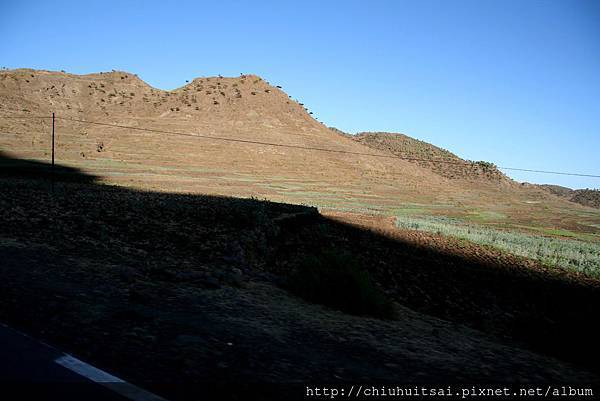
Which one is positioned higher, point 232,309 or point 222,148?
point 222,148

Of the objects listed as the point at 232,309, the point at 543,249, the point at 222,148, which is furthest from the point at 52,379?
the point at 222,148

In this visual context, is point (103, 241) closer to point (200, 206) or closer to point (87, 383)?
point (87, 383)

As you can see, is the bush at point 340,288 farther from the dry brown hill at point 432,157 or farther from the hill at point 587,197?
the hill at point 587,197

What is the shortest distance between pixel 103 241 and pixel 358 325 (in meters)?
7.44

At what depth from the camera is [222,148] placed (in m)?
57.4

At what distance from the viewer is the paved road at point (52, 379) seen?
3.29 metres

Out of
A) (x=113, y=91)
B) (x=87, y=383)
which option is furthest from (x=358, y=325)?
(x=113, y=91)

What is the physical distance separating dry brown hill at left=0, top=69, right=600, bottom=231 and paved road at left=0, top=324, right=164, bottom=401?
31343 mm

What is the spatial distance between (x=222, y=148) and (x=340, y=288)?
166 feet

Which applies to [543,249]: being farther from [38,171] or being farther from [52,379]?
[38,171]

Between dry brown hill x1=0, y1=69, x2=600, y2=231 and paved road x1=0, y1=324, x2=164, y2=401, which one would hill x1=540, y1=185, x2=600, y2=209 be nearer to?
dry brown hill x1=0, y1=69, x2=600, y2=231

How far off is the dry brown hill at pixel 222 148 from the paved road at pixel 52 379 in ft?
103

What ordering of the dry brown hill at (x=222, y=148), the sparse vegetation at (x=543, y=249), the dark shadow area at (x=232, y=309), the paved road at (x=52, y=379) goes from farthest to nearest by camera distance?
the dry brown hill at (x=222, y=148), the sparse vegetation at (x=543, y=249), the dark shadow area at (x=232, y=309), the paved road at (x=52, y=379)

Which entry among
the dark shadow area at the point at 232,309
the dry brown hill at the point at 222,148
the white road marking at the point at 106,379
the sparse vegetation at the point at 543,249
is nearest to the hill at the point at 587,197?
the dry brown hill at the point at 222,148
